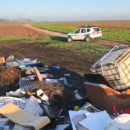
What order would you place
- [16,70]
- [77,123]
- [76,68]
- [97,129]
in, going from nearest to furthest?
[97,129]
[77,123]
[16,70]
[76,68]

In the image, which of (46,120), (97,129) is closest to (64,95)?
(46,120)

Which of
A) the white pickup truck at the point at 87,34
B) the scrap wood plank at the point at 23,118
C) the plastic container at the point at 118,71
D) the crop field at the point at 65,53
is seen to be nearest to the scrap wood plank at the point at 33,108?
the scrap wood plank at the point at 23,118

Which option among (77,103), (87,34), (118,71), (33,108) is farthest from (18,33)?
(33,108)

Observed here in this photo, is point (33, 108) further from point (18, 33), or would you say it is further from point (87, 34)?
point (18, 33)

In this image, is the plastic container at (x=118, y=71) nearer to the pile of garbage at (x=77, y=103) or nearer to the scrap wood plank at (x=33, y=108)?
the pile of garbage at (x=77, y=103)

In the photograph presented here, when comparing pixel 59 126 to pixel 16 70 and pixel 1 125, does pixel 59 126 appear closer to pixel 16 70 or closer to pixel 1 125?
pixel 1 125

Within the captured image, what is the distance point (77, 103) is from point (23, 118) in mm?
1980

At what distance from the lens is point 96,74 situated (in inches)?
235

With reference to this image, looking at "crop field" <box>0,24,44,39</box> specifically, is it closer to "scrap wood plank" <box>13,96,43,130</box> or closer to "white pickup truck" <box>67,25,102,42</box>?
"white pickup truck" <box>67,25,102,42</box>

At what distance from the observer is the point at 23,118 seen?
4.50 meters

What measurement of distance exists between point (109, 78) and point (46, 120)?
2.25m

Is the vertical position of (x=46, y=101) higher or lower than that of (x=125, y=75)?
lower

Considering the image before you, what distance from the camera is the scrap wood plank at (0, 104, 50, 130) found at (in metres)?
4.23

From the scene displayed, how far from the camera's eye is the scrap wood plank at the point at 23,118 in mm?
4227
